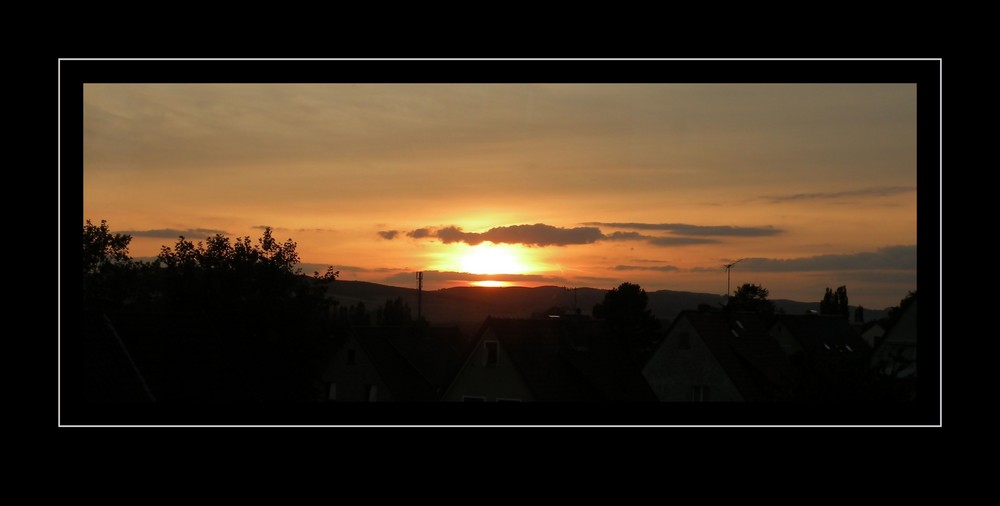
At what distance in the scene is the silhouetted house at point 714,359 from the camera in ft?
43.8

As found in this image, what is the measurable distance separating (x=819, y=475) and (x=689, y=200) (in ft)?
9.02

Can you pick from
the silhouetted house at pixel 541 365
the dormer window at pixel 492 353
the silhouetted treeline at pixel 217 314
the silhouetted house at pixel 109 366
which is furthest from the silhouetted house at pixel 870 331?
the silhouetted house at pixel 109 366

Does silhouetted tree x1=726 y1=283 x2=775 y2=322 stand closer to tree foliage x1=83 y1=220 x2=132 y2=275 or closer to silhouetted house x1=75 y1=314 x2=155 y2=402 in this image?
silhouetted house x1=75 y1=314 x2=155 y2=402

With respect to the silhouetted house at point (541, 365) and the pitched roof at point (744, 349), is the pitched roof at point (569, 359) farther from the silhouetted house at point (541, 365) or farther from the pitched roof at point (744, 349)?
the pitched roof at point (744, 349)

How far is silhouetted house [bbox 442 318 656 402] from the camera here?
12430mm

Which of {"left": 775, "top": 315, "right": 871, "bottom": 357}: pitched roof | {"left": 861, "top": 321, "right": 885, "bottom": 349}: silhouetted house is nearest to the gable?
{"left": 775, "top": 315, "right": 871, "bottom": 357}: pitched roof

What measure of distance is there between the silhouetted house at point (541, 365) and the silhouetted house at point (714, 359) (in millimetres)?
1043

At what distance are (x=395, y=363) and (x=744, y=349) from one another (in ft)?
18.7

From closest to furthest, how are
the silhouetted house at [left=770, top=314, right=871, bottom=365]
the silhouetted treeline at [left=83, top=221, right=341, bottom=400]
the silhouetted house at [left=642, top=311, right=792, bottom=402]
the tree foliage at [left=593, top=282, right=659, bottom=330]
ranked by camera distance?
the silhouetted treeline at [left=83, top=221, right=341, bottom=400] < the tree foliage at [left=593, top=282, right=659, bottom=330] < the silhouetted house at [left=770, top=314, right=871, bottom=365] < the silhouetted house at [left=642, top=311, right=792, bottom=402]

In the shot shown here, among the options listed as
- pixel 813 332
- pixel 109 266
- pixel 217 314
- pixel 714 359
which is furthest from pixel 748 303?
pixel 109 266

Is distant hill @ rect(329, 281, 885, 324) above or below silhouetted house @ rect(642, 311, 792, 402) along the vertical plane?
above

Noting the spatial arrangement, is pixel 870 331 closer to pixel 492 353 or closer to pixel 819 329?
pixel 819 329

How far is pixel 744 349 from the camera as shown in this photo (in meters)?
13.5
